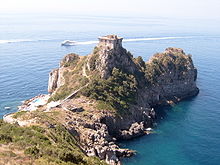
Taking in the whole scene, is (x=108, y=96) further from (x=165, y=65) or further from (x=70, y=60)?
(x=165, y=65)

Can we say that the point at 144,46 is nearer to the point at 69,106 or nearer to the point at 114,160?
the point at 69,106

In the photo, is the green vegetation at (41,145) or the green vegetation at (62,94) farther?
the green vegetation at (62,94)

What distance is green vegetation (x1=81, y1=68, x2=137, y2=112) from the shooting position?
8450cm

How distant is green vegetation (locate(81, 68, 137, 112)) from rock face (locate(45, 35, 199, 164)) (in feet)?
7.20

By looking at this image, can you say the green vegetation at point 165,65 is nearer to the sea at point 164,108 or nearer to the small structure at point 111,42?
the sea at point 164,108

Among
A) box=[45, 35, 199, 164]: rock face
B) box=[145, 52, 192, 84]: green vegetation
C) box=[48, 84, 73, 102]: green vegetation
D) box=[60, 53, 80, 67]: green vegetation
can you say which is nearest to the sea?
box=[45, 35, 199, 164]: rock face

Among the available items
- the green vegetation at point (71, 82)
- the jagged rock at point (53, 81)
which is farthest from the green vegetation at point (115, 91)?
the jagged rock at point (53, 81)

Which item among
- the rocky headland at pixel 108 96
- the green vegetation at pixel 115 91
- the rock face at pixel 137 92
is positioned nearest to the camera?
the rocky headland at pixel 108 96

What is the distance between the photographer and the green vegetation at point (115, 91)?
84.5 m

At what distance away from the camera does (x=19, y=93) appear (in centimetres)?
10462

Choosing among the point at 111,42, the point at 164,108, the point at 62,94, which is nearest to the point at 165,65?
the point at 164,108

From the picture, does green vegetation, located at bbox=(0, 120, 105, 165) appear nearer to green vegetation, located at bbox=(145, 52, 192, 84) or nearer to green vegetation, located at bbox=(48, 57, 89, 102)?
green vegetation, located at bbox=(48, 57, 89, 102)

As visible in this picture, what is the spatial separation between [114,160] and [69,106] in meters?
23.6

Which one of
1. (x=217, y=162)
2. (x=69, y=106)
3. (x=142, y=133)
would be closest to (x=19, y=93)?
(x=69, y=106)
